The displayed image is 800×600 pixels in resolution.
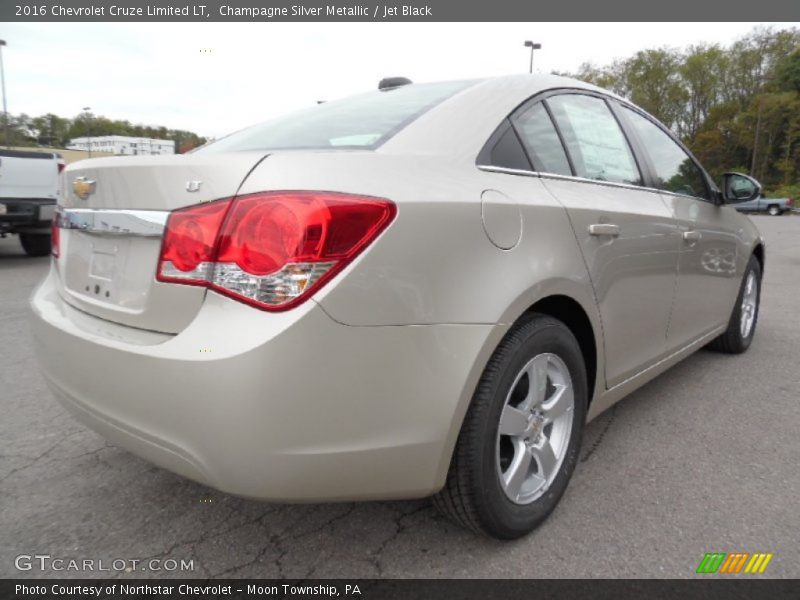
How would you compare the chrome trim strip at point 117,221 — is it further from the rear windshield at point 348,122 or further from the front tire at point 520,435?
the front tire at point 520,435

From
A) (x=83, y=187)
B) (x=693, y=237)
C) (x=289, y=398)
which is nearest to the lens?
(x=289, y=398)

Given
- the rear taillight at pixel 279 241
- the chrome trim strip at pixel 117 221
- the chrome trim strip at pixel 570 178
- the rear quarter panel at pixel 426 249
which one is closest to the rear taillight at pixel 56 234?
the chrome trim strip at pixel 117 221

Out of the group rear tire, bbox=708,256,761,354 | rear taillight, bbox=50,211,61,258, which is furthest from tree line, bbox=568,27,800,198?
rear taillight, bbox=50,211,61,258

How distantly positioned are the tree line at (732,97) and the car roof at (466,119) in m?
52.0

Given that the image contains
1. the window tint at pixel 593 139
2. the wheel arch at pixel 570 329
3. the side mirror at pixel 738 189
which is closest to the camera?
the wheel arch at pixel 570 329

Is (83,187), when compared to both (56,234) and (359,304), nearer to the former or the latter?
(56,234)

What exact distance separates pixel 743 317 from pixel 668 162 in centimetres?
156

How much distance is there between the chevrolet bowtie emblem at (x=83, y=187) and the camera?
1708 millimetres

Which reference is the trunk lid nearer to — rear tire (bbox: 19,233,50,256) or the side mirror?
the side mirror

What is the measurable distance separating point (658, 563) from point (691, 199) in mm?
2015

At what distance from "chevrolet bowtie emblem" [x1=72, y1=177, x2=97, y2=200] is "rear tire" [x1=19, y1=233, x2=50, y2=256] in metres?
8.17

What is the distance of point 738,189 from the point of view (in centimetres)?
348

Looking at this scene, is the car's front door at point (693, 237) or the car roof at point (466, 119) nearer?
the car roof at point (466, 119)

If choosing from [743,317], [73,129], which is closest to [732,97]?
[743,317]
